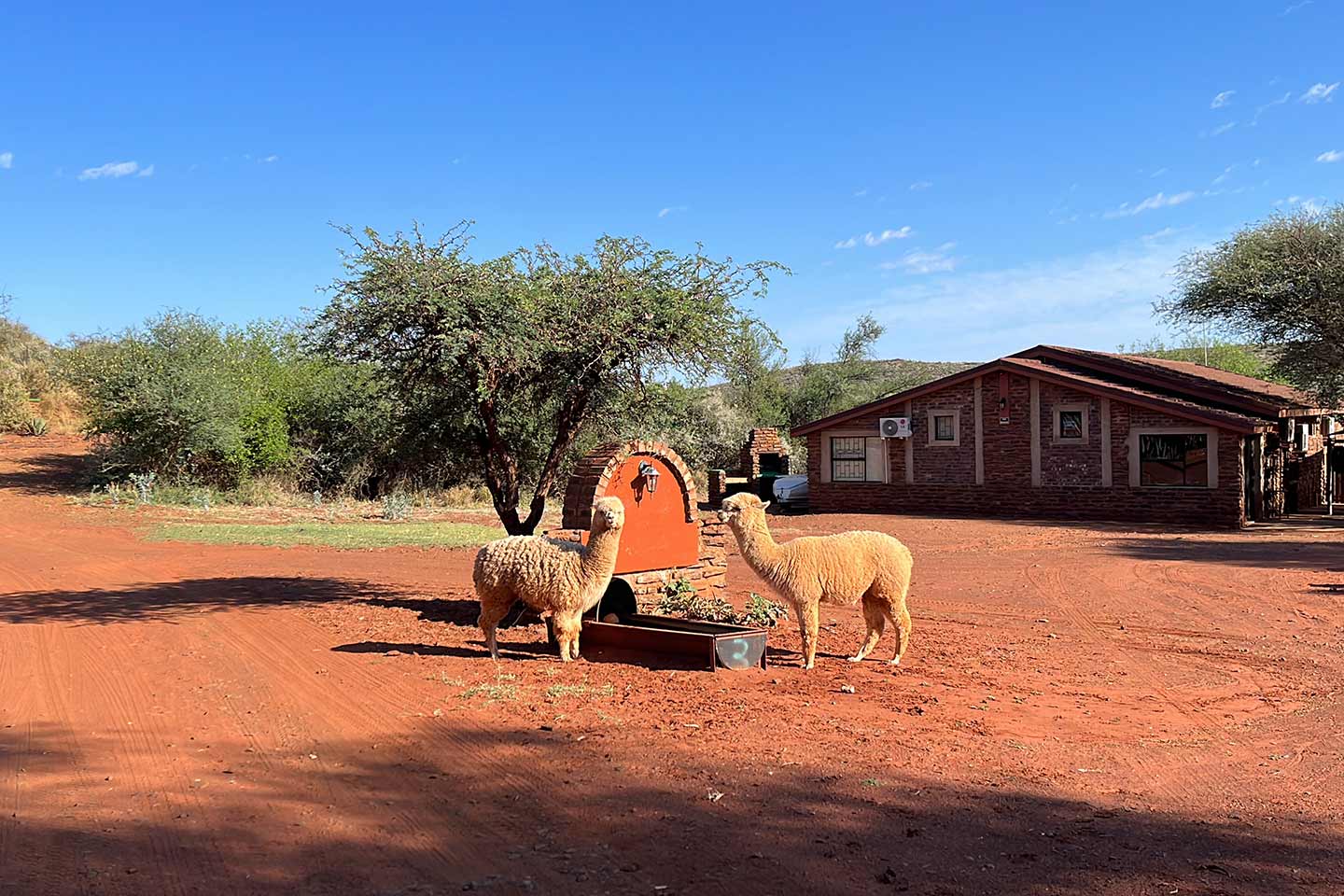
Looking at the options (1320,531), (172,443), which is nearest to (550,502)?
(172,443)

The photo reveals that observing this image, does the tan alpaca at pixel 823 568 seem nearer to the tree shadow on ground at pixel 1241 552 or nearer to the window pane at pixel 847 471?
the tree shadow on ground at pixel 1241 552

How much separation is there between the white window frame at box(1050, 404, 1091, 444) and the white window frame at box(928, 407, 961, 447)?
2.94 m

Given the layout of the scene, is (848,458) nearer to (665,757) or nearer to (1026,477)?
(1026,477)

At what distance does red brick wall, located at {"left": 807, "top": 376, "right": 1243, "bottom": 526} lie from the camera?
2566 centimetres

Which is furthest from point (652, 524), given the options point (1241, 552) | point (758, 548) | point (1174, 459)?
point (1174, 459)

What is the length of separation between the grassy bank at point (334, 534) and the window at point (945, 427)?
1414 cm

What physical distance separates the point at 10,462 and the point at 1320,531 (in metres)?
39.5

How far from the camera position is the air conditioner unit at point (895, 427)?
30766 millimetres

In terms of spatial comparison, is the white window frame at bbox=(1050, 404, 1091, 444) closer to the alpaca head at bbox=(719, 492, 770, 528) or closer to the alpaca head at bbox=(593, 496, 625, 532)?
the alpaca head at bbox=(719, 492, 770, 528)

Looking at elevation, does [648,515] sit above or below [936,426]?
below

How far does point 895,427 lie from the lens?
3084 cm

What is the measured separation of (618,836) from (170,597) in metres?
10.8

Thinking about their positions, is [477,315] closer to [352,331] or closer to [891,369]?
[352,331]

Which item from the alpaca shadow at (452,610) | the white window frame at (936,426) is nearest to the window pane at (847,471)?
the white window frame at (936,426)
